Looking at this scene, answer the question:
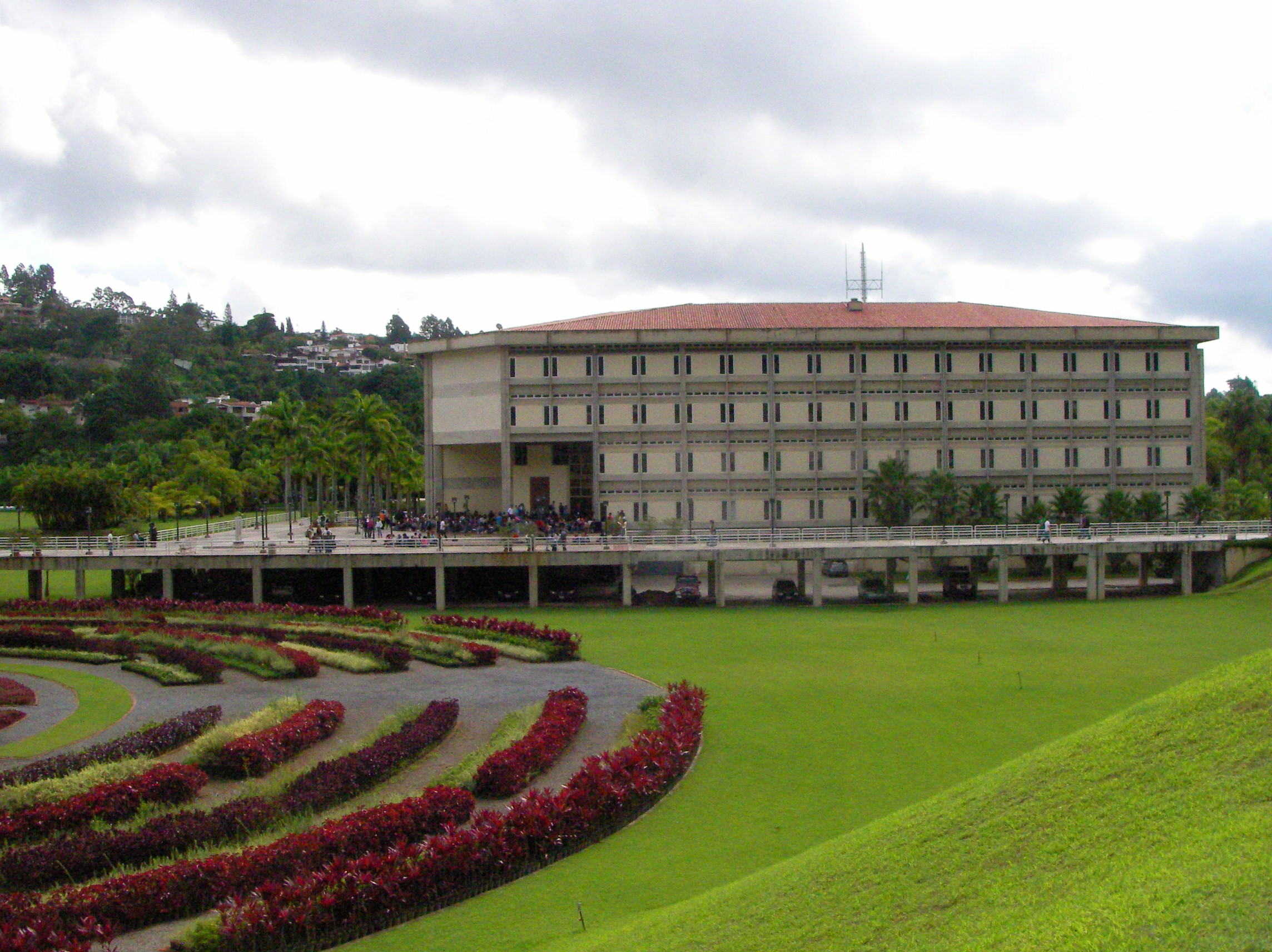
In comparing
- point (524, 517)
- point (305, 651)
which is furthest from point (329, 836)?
point (524, 517)

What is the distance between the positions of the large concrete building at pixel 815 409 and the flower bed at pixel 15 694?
3674cm

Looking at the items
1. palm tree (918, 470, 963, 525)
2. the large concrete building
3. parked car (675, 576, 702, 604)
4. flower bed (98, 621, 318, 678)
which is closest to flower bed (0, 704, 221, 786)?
flower bed (98, 621, 318, 678)

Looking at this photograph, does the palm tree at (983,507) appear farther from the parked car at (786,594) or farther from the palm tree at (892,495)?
the parked car at (786,594)

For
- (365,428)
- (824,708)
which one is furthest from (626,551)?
(365,428)

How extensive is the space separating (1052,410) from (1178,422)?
8.55 meters

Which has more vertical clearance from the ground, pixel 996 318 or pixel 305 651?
pixel 996 318

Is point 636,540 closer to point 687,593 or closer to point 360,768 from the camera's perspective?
point 687,593

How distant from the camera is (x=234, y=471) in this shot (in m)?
105

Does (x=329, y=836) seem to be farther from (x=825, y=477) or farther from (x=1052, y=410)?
(x=1052, y=410)

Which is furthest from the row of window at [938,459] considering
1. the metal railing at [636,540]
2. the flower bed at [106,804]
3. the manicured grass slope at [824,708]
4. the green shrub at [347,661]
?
the flower bed at [106,804]

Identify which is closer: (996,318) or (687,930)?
(687,930)

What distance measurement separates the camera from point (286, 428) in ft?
257

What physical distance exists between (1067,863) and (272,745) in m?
18.3

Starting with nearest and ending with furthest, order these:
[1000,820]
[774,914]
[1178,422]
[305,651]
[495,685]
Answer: [774,914] → [1000,820] → [495,685] → [305,651] → [1178,422]
